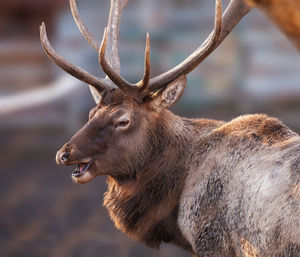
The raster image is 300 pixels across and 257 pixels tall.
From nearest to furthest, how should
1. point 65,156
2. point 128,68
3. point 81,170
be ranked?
point 65,156, point 81,170, point 128,68

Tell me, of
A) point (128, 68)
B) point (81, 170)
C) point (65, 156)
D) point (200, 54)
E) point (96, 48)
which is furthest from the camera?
point (128, 68)

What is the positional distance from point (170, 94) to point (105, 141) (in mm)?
531

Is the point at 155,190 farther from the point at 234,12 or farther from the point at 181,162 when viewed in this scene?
the point at 234,12

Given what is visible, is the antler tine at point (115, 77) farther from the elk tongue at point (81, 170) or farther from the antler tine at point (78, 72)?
the elk tongue at point (81, 170)

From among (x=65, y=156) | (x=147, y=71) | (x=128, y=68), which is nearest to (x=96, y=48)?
(x=147, y=71)

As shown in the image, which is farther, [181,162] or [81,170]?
[181,162]

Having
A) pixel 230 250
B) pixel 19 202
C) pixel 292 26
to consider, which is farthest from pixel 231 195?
pixel 19 202

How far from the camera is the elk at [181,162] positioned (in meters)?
3.68

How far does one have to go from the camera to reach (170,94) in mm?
4211

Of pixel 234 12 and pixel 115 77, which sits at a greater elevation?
pixel 234 12

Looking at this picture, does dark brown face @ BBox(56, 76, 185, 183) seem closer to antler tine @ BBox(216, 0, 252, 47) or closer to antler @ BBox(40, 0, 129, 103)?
antler @ BBox(40, 0, 129, 103)

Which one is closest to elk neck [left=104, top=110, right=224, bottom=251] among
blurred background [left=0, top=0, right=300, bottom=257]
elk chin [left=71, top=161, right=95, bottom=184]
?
elk chin [left=71, top=161, right=95, bottom=184]

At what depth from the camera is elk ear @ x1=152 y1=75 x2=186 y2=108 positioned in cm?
418

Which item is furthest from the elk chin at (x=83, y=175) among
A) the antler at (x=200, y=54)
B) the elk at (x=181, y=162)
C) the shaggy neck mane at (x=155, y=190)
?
the antler at (x=200, y=54)
